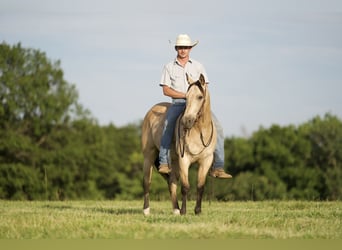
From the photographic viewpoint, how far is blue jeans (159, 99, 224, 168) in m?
13.3

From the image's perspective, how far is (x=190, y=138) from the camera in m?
12.9

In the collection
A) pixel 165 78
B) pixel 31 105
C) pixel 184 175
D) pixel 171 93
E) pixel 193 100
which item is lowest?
pixel 184 175

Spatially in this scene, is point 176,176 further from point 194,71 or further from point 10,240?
point 10,240

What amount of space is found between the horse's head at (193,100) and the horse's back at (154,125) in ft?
4.98

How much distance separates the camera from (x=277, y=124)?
8319cm

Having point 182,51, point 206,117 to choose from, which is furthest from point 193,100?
point 182,51

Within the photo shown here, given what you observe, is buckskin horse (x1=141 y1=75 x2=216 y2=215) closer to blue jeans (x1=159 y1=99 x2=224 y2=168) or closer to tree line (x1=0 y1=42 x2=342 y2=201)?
blue jeans (x1=159 y1=99 x2=224 y2=168)

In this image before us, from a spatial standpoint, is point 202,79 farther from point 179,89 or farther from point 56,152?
point 56,152

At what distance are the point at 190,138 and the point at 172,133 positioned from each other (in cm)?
52

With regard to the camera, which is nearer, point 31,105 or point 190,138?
point 190,138

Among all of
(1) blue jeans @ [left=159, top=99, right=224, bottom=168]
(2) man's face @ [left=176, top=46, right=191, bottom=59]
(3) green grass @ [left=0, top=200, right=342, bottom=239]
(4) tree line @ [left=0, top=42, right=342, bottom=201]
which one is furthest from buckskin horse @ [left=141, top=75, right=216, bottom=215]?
(4) tree line @ [left=0, top=42, right=342, bottom=201]

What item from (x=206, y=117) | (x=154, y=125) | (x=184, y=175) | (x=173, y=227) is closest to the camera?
(x=173, y=227)

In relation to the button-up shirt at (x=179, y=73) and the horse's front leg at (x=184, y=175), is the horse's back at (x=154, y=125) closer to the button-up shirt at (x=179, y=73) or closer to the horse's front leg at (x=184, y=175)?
the button-up shirt at (x=179, y=73)

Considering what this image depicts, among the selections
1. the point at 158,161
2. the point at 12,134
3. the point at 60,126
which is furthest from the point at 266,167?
the point at 158,161
